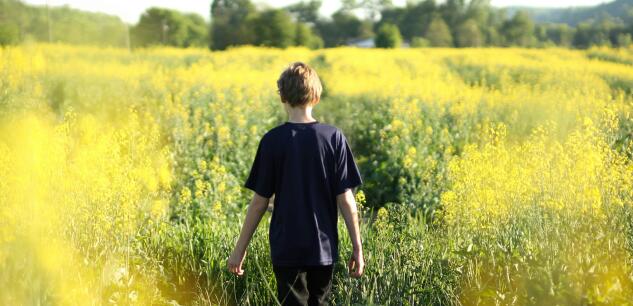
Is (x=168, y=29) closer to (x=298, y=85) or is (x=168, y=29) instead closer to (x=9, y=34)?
(x=9, y=34)

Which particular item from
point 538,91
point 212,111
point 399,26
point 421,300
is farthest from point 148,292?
point 399,26

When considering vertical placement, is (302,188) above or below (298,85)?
below

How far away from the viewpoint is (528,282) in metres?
3.01

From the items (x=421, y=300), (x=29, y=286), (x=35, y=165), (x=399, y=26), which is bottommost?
(x=421, y=300)

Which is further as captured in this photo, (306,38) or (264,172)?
(306,38)

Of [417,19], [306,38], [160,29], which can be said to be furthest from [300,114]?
[306,38]

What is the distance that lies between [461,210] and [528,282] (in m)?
1.05

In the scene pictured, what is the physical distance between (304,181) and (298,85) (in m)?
0.38

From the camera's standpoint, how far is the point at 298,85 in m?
2.74

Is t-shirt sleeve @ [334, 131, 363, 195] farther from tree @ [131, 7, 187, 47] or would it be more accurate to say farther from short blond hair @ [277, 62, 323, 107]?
tree @ [131, 7, 187, 47]

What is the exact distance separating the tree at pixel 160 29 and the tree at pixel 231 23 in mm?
898

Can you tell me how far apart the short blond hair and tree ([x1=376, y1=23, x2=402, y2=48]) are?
54.1ft

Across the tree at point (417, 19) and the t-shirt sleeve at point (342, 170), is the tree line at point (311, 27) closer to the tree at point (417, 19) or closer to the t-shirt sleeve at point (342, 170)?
the tree at point (417, 19)

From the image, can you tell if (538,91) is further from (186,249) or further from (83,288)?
(83,288)
